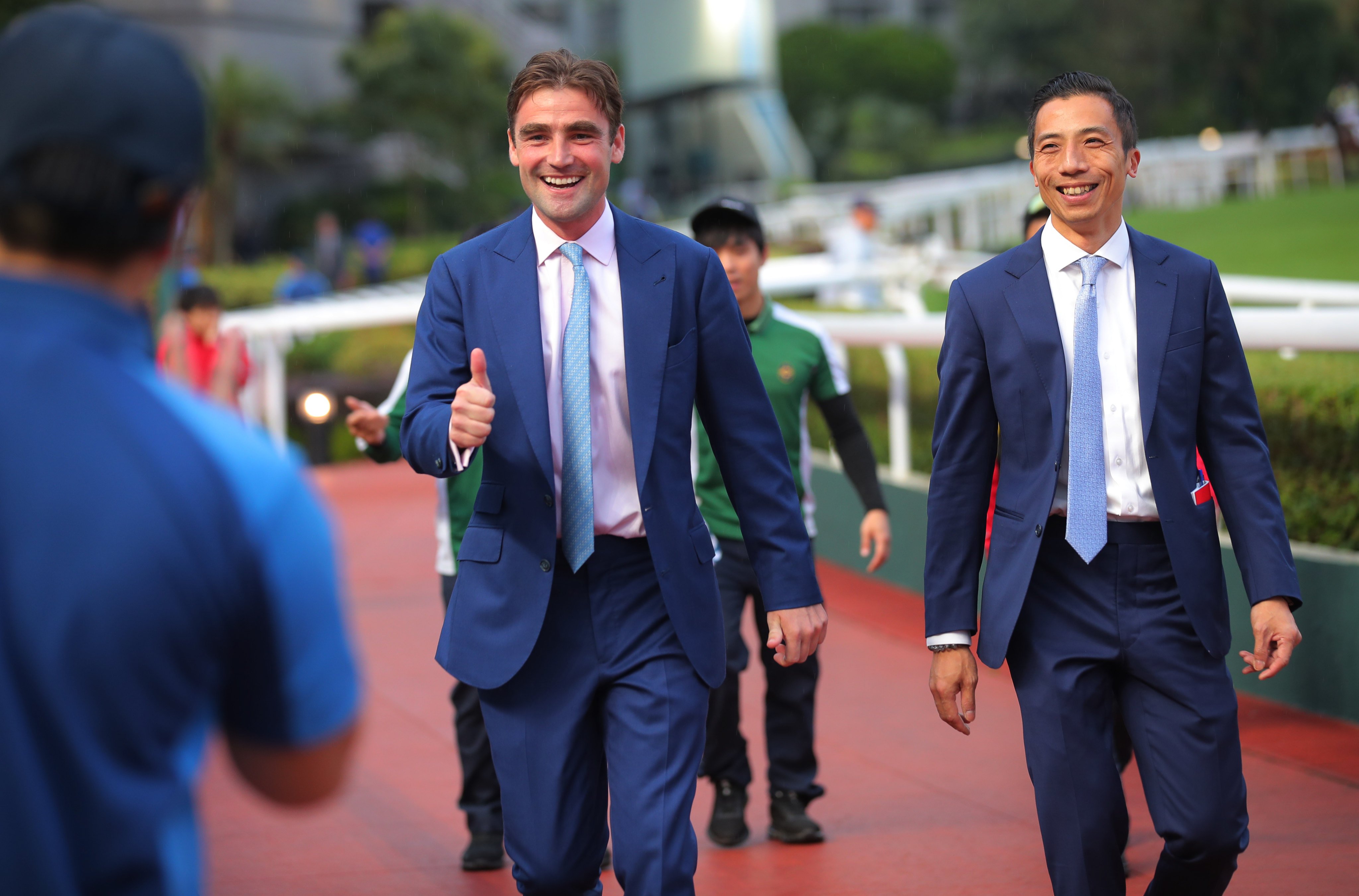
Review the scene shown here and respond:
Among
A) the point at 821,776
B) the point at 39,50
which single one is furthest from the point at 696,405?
the point at 821,776

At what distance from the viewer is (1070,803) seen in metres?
3.29

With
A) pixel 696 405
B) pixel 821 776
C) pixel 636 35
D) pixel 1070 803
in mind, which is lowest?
pixel 821 776

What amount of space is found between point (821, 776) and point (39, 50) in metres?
4.71

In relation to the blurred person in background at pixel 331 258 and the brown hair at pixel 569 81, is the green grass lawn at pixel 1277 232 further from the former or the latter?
the blurred person in background at pixel 331 258

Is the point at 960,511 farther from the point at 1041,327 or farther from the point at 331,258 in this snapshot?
the point at 331,258

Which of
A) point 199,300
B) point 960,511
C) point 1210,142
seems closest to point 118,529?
point 960,511

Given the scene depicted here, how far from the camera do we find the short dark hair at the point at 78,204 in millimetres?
1487

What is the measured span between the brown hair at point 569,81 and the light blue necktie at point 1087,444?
3.80 ft

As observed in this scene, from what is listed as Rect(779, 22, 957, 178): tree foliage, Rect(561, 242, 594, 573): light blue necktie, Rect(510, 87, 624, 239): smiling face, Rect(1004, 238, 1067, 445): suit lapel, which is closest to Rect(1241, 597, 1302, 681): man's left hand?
Rect(1004, 238, 1067, 445): suit lapel

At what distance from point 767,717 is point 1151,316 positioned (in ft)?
7.37

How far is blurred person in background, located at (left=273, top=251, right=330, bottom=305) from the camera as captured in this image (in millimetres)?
21578

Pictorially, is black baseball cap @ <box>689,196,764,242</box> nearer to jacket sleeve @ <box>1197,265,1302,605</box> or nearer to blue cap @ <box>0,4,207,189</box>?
jacket sleeve @ <box>1197,265,1302,605</box>

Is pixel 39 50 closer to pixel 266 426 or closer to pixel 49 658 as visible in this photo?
pixel 49 658

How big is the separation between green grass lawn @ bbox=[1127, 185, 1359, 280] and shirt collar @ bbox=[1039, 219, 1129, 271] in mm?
9919
